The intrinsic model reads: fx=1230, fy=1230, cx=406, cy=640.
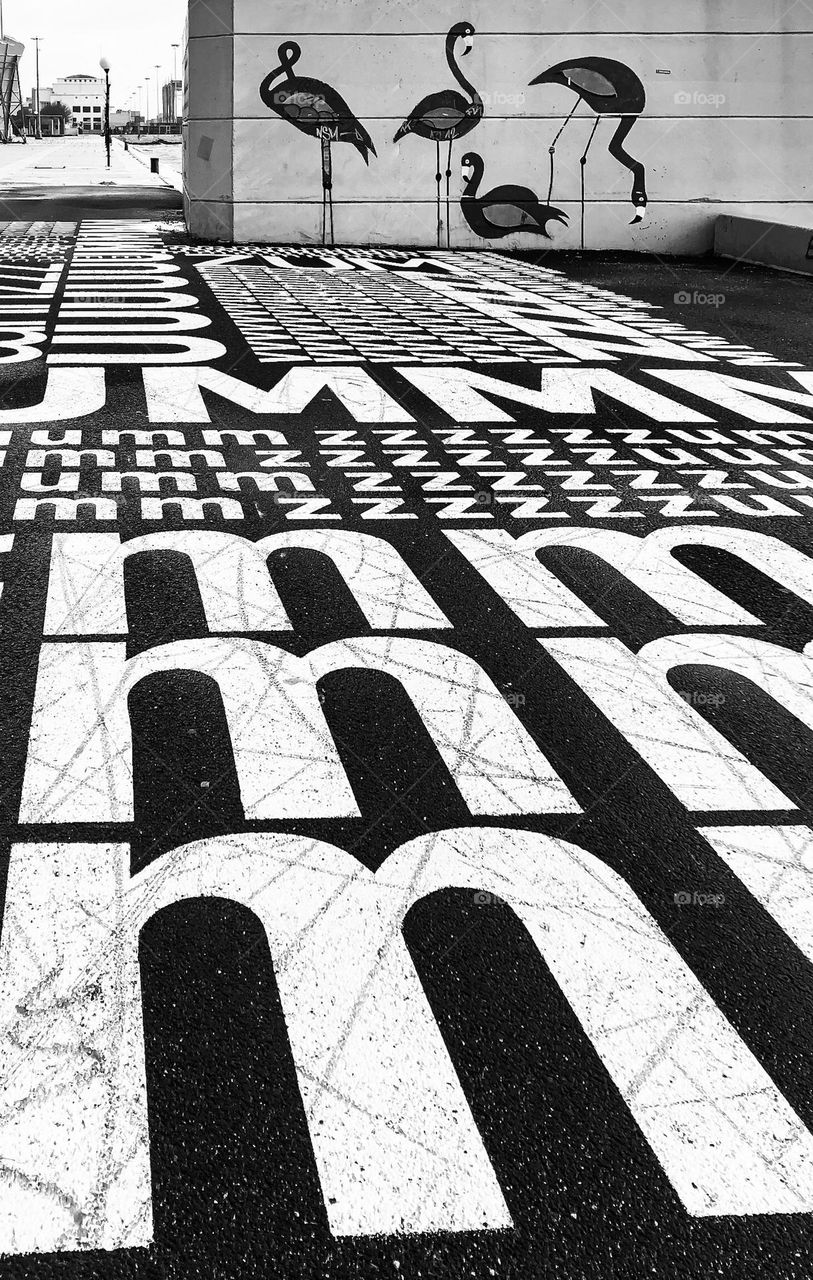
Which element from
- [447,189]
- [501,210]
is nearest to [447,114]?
[447,189]

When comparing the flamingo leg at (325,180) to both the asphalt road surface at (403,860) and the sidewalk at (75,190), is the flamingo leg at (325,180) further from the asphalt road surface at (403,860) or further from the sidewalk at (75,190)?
the asphalt road surface at (403,860)

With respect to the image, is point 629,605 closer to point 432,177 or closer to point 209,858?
point 209,858

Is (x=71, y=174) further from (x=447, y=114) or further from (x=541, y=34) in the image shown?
(x=541, y=34)

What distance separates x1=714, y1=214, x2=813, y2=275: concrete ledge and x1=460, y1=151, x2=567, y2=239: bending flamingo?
8.47ft

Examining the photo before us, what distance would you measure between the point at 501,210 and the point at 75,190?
1532 cm

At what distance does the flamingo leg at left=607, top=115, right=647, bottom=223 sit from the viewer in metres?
19.2

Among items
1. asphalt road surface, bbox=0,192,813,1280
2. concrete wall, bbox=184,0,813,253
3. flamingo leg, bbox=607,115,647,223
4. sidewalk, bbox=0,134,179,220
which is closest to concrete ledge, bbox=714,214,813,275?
concrete wall, bbox=184,0,813,253

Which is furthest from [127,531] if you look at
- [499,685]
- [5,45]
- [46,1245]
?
[5,45]

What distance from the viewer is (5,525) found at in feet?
19.1

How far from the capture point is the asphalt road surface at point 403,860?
2.19 metres

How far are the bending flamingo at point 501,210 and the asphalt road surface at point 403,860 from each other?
13337mm

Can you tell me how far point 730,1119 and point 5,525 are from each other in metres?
4.50

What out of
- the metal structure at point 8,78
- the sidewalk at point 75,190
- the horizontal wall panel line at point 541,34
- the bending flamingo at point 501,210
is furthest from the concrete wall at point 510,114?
the metal structure at point 8,78

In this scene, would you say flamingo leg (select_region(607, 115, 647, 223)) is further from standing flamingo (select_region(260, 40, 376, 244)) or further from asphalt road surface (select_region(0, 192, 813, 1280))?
asphalt road surface (select_region(0, 192, 813, 1280))
